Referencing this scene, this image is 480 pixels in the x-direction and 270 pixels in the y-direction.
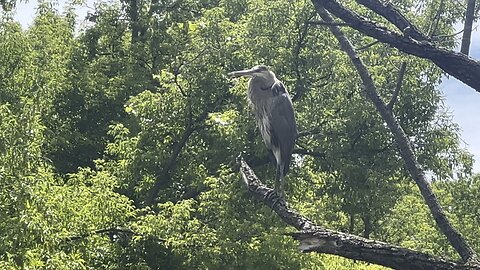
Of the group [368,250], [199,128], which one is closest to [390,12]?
[368,250]

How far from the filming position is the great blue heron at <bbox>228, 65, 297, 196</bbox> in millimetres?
5090

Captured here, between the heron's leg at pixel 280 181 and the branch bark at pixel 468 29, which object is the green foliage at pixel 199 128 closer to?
the heron's leg at pixel 280 181

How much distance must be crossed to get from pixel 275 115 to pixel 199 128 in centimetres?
397

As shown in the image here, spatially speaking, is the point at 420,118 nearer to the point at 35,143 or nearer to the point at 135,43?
the point at 135,43

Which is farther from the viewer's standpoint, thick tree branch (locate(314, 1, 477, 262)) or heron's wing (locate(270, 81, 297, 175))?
heron's wing (locate(270, 81, 297, 175))

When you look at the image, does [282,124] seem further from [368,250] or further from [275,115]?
[368,250]

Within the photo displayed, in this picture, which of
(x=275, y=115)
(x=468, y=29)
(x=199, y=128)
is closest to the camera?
(x=468, y=29)

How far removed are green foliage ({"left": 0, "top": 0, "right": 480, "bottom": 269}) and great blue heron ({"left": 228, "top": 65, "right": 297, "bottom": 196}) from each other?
72.0 inches

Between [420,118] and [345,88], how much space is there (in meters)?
1.14

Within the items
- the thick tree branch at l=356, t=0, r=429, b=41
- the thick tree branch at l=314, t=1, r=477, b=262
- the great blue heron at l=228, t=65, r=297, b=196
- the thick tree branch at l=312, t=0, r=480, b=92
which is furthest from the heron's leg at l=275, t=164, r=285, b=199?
the thick tree branch at l=312, t=0, r=480, b=92

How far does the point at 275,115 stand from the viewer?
5094 millimetres

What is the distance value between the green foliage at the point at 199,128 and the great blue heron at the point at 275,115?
1.83 meters

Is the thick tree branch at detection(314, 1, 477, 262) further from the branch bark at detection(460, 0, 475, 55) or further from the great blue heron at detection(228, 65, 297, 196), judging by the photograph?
the great blue heron at detection(228, 65, 297, 196)

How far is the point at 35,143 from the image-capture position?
5.64 metres
